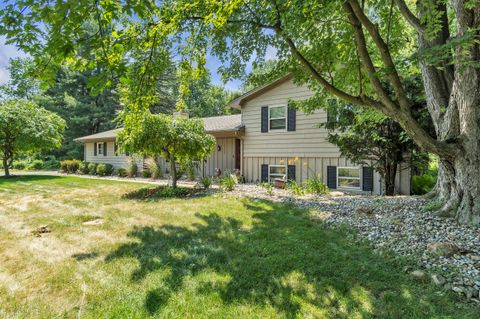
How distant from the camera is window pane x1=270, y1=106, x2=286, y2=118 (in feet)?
36.9

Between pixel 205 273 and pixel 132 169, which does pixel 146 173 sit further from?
pixel 205 273

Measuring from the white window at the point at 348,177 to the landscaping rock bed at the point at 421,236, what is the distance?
11.3 feet

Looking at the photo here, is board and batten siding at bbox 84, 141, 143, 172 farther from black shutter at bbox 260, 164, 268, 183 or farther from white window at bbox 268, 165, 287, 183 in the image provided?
white window at bbox 268, 165, 287, 183

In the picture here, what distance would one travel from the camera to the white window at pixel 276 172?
37.2ft

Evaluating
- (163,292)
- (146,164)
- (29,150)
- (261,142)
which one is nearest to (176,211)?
(163,292)

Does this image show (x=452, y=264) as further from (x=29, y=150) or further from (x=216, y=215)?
(x=29, y=150)

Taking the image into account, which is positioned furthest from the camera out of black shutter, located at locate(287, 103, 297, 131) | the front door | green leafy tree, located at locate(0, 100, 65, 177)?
green leafy tree, located at locate(0, 100, 65, 177)

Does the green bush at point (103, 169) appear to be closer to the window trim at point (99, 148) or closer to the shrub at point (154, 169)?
the window trim at point (99, 148)

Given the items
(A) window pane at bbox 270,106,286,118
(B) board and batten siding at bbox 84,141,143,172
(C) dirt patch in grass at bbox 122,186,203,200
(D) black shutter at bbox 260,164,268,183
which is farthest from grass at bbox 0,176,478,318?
(B) board and batten siding at bbox 84,141,143,172

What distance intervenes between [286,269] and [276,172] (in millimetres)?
8450

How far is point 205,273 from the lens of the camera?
315 cm

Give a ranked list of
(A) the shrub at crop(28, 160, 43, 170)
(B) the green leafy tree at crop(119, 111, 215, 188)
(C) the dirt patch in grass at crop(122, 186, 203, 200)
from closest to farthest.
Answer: (B) the green leafy tree at crop(119, 111, 215, 188), (C) the dirt patch in grass at crop(122, 186, 203, 200), (A) the shrub at crop(28, 160, 43, 170)

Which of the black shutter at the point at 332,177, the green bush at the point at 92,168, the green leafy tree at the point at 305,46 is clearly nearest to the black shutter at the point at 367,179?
the black shutter at the point at 332,177

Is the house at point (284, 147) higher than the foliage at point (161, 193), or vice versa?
the house at point (284, 147)
